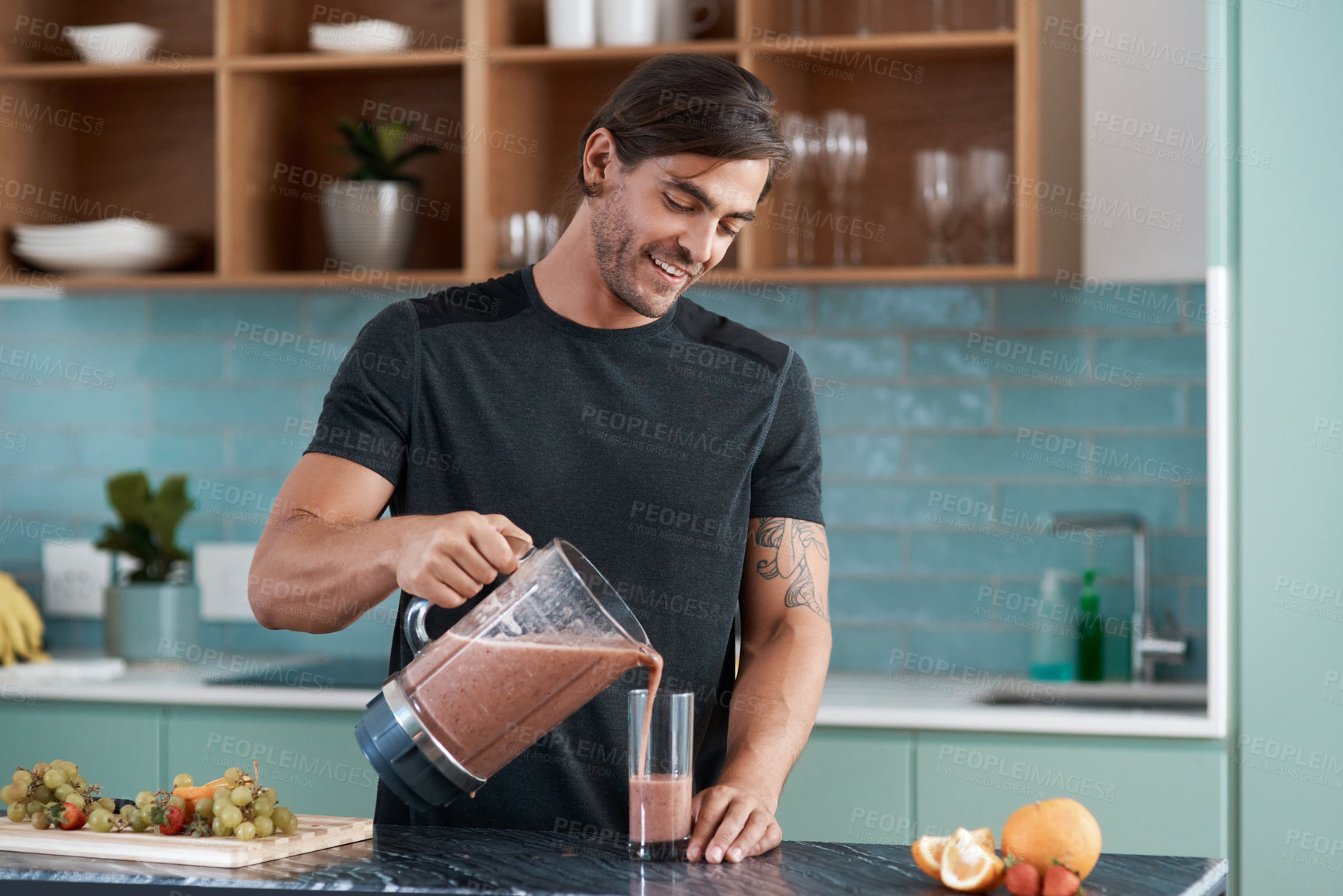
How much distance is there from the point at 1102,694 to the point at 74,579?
7.40 feet

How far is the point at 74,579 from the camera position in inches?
129

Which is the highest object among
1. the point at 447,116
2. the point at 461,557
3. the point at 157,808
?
the point at 447,116

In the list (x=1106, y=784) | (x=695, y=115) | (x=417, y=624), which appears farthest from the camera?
(x=1106, y=784)

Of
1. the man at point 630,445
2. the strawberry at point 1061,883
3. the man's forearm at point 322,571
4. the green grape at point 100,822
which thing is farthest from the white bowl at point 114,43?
the strawberry at point 1061,883

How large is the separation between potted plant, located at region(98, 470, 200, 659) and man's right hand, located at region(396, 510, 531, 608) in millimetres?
1949

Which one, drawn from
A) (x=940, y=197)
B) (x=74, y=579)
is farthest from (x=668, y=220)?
(x=74, y=579)

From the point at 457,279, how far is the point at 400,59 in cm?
46

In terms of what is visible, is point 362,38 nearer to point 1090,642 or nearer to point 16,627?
point 16,627

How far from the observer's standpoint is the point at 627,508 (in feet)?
5.52

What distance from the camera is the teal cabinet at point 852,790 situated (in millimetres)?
2457

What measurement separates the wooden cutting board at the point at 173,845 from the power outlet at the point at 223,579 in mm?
1808

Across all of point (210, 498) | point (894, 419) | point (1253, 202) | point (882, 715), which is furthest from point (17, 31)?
point (1253, 202)

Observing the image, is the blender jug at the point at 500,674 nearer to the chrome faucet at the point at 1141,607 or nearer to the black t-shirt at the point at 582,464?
the black t-shirt at the point at 582,464

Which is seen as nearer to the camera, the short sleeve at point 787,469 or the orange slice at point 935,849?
the orange slice at point 935,849
